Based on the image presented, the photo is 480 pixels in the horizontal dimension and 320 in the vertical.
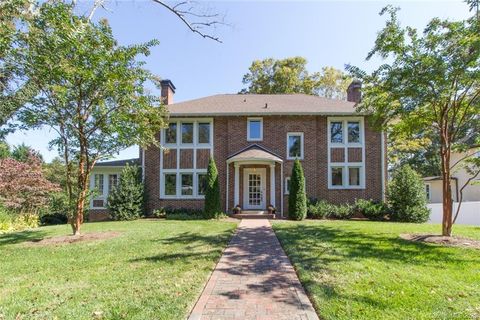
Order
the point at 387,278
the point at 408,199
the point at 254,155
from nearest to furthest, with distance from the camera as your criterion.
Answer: the point at 387,278, the point at 408,199, the point at 254,155

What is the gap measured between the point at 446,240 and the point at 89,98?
441 inches

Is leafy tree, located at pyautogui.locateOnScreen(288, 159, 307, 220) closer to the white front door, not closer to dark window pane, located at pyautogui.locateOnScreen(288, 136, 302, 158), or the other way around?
dark window pane, located at pyautogui.locateOnScreen(288, 136, 302, 158)

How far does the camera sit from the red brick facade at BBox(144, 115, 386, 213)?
16.5m

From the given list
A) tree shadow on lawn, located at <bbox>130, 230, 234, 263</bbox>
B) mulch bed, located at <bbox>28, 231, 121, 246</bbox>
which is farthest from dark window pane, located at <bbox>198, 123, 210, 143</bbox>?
mulch bed, located at <bbox>28, 231, 121, 246</bbox>

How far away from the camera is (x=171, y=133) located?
17.2m

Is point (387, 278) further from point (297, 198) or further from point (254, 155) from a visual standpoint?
point (254, 155)

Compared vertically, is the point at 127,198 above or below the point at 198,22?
below

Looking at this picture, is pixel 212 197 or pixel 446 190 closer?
pixel 446 190

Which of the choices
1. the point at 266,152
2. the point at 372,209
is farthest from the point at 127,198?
the point at 372,209

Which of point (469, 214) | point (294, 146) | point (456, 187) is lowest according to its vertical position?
point (469, 214)

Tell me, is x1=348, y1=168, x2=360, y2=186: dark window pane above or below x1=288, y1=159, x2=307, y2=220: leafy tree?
above

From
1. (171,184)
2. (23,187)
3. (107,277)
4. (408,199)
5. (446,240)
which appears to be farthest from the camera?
(23,187)

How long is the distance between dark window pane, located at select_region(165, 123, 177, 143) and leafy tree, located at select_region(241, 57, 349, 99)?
16624 millimetres

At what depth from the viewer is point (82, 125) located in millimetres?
9438
